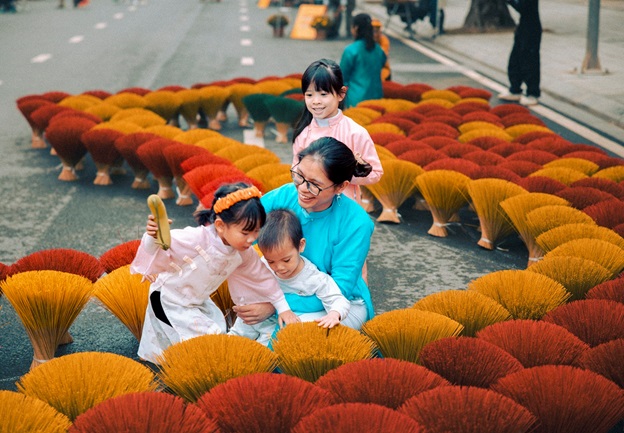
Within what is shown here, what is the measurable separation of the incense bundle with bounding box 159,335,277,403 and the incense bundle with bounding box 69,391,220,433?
11.9 inches

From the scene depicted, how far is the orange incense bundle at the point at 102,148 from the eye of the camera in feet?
19.6

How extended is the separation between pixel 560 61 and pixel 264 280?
1128 centimetres

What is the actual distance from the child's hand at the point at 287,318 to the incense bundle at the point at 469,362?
22.7 inches

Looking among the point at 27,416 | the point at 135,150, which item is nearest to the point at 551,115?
the point at 135,150

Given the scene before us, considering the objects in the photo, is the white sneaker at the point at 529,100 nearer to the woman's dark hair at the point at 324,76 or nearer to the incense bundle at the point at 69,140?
the incense bundle at the point at 69,140

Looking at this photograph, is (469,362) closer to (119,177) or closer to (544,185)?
(544,185)

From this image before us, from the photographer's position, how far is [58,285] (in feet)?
10.5

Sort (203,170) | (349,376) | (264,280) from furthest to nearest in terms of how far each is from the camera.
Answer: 1. (203,170)
2. (264,280)
3. (349,376)

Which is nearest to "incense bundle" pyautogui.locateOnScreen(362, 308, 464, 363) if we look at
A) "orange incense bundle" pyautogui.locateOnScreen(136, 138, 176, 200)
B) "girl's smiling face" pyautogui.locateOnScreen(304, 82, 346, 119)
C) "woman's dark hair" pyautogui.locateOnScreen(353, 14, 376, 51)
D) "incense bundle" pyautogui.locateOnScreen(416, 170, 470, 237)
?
"girl's smiling face" pyautogui.locateOnScreen(304, 82, 346, 119)

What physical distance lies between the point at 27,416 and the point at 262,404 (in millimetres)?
601

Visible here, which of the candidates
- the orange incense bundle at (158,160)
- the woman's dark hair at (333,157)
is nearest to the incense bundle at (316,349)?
the woman's dark hair at (333,157)

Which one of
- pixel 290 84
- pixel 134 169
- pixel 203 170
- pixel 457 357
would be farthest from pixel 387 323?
pixel 290 84

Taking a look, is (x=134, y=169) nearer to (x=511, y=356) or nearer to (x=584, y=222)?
(x=584, y=222)

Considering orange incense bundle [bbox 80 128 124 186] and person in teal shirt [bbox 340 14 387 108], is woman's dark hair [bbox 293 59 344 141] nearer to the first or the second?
orange incense bundle [bbox 80 128 124 186]
